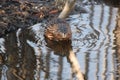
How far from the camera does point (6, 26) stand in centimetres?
725

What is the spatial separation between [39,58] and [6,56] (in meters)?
0.52

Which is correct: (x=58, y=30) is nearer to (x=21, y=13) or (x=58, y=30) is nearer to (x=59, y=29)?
(x=59, y=29)

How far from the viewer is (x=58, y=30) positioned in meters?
6.76

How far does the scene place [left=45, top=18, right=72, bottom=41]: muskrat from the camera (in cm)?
669

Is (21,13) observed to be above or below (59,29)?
above

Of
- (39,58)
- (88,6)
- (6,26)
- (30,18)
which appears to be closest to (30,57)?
(39,58)

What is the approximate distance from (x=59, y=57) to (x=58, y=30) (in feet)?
2.28

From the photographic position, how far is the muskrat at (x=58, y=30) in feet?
22.0

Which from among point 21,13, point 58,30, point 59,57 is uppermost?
point 21,13

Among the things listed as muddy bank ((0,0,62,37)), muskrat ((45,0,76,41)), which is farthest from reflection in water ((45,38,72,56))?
muddy bank ((0,0,62,37))

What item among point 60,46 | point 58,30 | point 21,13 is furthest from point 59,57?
point 21,13

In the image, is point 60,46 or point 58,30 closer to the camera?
point 60,46

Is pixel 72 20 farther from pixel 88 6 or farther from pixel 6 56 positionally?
pixel 6 56

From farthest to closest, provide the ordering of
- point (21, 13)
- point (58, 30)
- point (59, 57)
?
point (21, 13) < point (58, 30) < point (59, 57)
